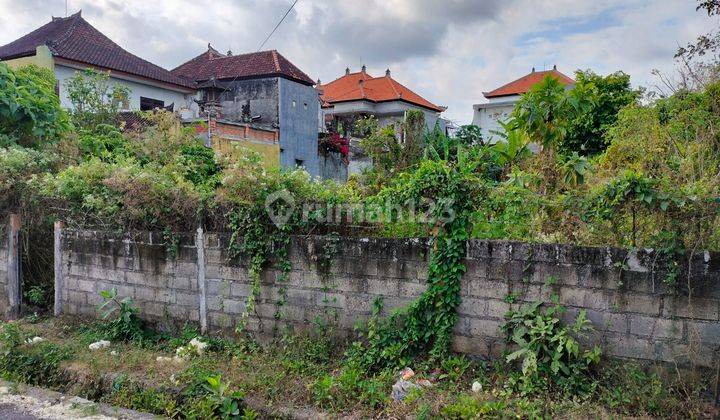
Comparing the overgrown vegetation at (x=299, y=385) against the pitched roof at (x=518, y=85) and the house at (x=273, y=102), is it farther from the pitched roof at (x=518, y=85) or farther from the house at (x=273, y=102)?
the pitched roof at (x=518, y=85)

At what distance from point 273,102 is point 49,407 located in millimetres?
18123

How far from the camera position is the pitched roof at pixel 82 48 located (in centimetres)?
1916

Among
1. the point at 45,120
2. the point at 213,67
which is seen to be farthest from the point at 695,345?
the point at 213,67

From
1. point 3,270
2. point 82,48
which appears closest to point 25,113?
point 3,270

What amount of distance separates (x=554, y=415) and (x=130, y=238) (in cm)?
474

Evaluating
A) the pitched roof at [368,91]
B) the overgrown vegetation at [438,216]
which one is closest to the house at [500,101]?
the pitched roof at [368,91]

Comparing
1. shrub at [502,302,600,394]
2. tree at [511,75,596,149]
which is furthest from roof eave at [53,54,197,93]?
shrub at [502,302,600,394]

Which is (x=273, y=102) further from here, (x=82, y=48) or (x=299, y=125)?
(x=82, y=48)

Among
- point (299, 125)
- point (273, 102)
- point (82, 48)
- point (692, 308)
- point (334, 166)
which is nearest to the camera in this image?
point (692, 308)

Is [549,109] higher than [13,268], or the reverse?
[549,109]

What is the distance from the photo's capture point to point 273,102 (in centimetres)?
2091

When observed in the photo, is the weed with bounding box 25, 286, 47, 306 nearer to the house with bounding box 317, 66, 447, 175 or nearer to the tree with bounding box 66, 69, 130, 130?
the tree with bounding box 66, 69, 130, 130

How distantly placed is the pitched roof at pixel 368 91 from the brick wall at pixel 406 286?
2303cm

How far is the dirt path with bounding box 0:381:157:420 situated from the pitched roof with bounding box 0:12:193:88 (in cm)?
1799
